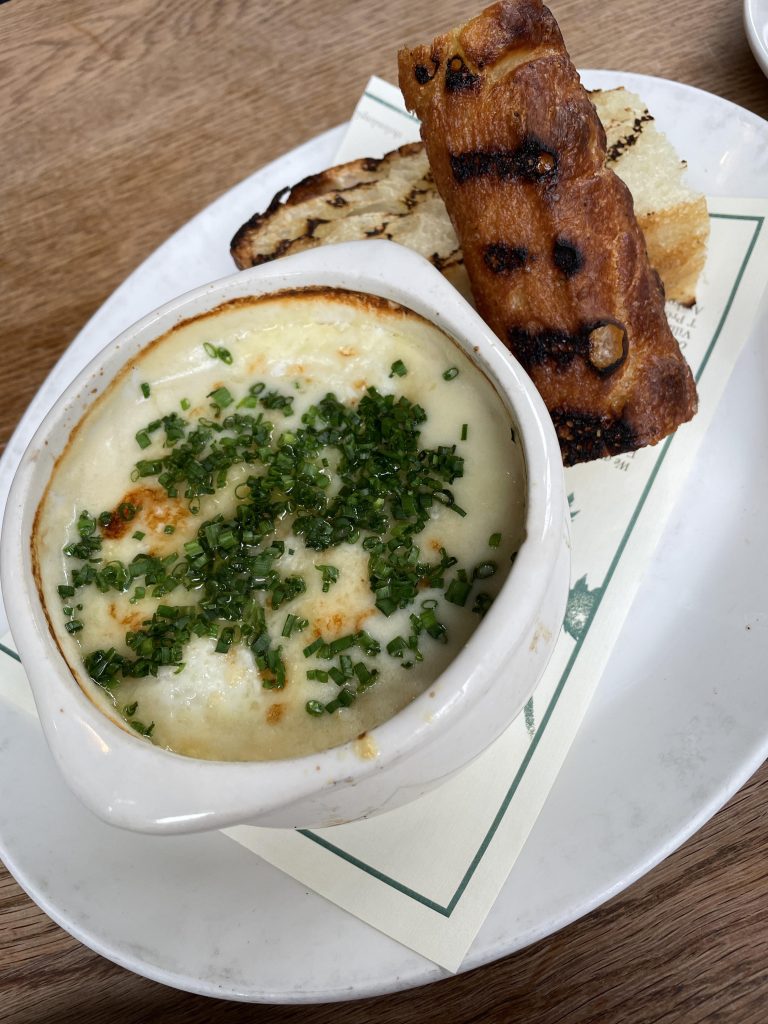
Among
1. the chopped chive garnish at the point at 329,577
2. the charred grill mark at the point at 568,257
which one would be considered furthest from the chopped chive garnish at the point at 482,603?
the charred grill mark at the point at 568,257

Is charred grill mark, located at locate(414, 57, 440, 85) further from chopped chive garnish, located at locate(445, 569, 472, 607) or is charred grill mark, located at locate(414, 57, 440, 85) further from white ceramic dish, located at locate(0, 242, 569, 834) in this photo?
chopped chive garnish, located at locate(445, 569, 472, 607)

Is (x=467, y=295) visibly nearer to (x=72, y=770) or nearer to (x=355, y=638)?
(x=355, y=638)

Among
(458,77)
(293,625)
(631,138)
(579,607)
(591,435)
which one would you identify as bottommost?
(579,607)

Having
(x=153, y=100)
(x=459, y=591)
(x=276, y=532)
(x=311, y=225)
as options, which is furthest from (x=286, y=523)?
(x=153, y=100)

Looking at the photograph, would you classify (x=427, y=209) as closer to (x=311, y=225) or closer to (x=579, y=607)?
(x=311, y=225)

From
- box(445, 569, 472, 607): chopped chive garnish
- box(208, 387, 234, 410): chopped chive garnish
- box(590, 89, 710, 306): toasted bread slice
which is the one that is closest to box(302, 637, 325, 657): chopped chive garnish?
box(445, 569, 472, 607): chopped chive garnish

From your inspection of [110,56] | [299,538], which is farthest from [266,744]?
[110,56]
